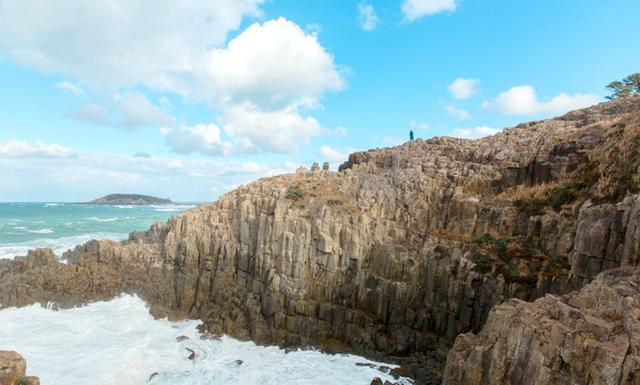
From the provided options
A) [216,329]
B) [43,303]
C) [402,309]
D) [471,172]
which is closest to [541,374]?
[402,309]

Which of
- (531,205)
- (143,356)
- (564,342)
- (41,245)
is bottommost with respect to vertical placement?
(143,356)

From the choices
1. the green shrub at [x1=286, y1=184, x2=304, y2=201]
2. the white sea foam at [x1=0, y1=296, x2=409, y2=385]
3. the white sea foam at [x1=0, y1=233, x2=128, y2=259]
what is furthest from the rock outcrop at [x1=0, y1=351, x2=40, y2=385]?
the white sea foam at [x1=0, y1=233, x2=128, y2=259]

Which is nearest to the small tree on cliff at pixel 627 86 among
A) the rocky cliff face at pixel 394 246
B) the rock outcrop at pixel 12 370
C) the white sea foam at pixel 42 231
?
the rocky cliff face at pixel 394 246

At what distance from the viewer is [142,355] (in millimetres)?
23188

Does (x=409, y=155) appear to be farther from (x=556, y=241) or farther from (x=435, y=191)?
(x=556, y=241)

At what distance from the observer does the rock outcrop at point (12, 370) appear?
34.0 feet

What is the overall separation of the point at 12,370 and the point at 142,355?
45.4 ft

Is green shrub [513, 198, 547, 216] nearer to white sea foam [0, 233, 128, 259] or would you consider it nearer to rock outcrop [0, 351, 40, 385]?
rock outcrop [0, 351, 40, 385]

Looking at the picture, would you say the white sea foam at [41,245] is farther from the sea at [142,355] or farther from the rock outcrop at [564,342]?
the rock outcrop at [564,342]

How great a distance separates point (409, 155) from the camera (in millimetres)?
33656

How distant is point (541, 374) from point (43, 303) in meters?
34.2

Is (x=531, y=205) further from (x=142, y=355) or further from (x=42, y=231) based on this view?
(x=42, y=231)

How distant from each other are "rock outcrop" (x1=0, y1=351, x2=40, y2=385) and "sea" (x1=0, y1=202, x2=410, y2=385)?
35.8 ft

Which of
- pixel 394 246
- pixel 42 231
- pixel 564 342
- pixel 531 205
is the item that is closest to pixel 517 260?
pixel 531 205
